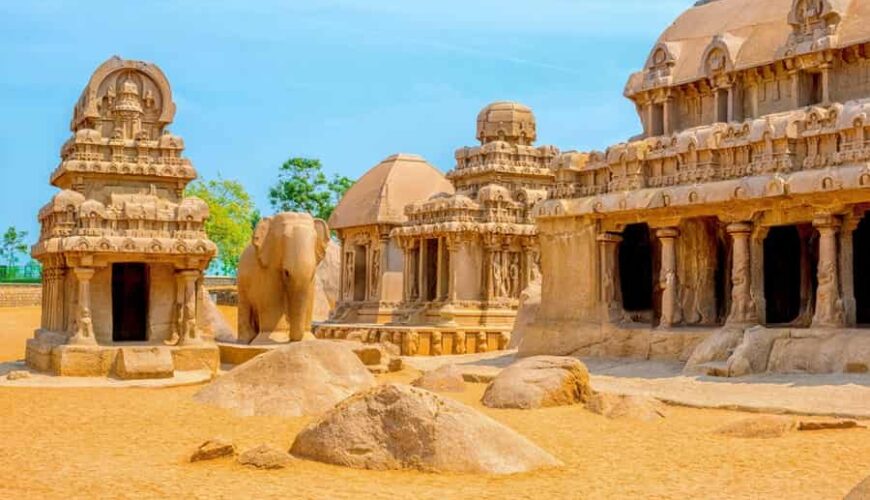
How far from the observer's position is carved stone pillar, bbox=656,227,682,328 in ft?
60.5

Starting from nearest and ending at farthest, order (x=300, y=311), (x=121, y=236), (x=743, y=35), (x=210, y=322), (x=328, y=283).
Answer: (x=121, y=236) < (x=300, y=311) < (x=743, y=35) < (x=210, y=322) < (x=328, y=283)

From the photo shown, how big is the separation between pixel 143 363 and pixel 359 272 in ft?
63.3

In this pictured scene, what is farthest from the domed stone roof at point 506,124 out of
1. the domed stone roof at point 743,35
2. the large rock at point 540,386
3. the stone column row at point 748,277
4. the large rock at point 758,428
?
the large rock at point 758,428

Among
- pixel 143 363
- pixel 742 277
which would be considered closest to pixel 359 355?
pixel 143 363

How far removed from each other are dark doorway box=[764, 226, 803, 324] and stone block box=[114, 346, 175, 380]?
11.2 meters

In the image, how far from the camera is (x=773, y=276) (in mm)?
19891

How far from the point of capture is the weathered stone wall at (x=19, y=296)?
44.6 meters

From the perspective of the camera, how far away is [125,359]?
54.5 ft

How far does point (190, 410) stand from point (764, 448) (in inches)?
260

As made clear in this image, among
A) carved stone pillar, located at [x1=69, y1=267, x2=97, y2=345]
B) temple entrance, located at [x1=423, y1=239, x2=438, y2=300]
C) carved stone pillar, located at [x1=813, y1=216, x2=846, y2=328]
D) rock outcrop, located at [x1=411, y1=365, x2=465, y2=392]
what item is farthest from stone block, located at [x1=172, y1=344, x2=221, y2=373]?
temple entrance, located at [x1=423, y1=239, x2=438, y2=300]

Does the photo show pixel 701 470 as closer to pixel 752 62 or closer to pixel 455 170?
pixel 752 62

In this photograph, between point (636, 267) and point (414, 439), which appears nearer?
point (414, 439)

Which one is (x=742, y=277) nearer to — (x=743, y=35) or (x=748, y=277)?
(x=748, y=277)

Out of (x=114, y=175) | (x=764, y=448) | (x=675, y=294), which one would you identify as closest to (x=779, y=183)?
(x=675, y=294)
